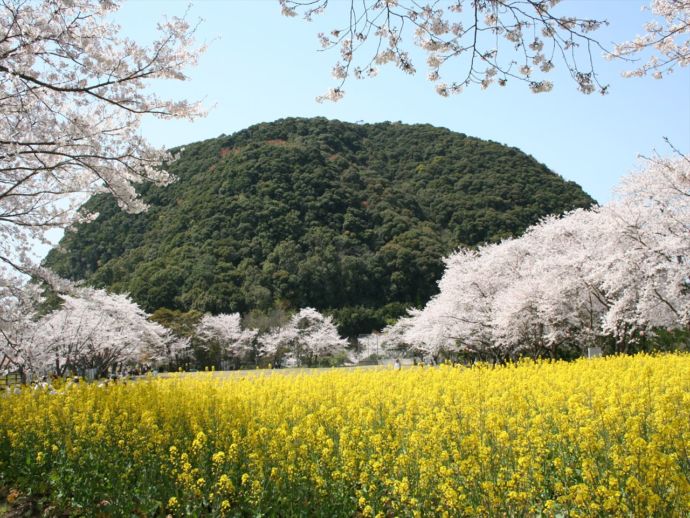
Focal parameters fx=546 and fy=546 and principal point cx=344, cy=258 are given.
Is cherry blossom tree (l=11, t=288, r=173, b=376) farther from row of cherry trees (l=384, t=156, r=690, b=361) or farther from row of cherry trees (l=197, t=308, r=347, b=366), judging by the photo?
row of cherry trees (l=384, t=156, r=690, b=361)

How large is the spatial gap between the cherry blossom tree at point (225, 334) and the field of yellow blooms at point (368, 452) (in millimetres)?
33852

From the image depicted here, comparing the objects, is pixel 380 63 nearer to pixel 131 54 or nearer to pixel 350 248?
pixel 131 54

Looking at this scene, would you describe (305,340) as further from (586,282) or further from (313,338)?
(586,282)

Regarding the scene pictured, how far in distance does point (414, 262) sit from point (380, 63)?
44591 millimetres

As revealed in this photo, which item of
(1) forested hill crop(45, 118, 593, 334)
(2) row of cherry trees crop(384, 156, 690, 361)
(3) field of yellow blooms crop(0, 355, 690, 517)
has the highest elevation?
(1) forested hill crop(45, 118, 593, 334)

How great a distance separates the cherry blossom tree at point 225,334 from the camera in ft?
135

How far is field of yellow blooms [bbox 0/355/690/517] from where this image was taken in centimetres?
337

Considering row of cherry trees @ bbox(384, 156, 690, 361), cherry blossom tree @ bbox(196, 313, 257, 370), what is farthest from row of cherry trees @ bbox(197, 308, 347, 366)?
row of cherry trees @ bbox(384, 156, 690, 361)

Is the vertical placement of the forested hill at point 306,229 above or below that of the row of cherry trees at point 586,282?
above

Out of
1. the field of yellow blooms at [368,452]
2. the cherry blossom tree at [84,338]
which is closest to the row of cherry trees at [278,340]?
the cherry blossom tree at [84,338]

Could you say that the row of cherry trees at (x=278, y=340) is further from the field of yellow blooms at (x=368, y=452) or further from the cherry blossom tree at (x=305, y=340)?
the field of yellow blooms at (x=368, y=452)

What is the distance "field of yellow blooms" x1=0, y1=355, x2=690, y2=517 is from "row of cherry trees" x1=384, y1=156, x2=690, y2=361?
554 cm

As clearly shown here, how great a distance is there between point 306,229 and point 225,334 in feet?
50.9

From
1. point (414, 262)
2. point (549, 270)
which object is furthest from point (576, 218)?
point (414, 262)
